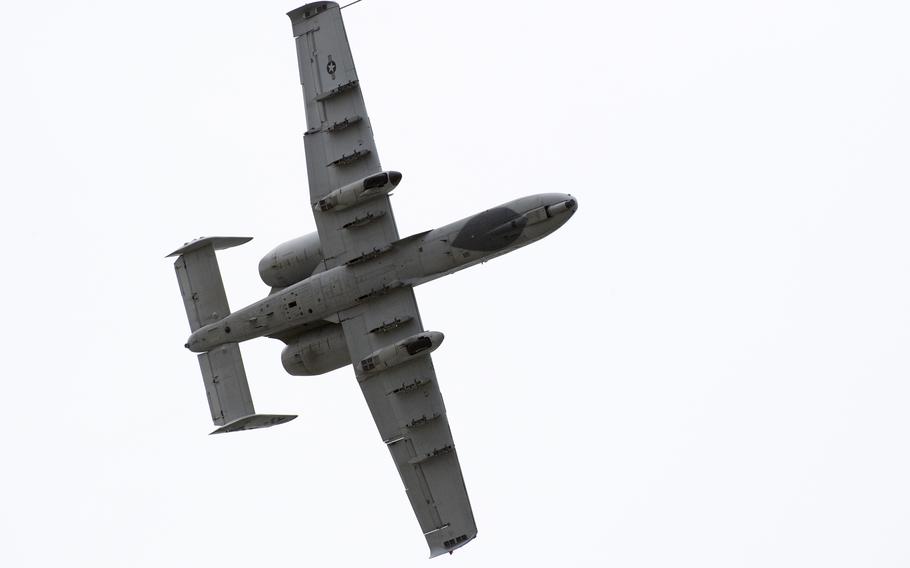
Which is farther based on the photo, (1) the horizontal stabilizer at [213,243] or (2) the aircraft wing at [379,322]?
(1) the horizontal stabilizer at [213,243]

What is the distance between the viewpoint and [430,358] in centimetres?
3784

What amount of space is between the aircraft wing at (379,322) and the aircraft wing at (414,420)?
3cm

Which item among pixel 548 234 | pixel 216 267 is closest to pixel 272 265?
pixel 216 267

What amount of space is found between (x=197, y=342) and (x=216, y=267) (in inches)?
87.6

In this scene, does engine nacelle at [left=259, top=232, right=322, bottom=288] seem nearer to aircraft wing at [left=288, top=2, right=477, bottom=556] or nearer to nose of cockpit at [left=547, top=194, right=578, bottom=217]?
aircraft wing at [left=288, top=2, right=477, bottom=556]

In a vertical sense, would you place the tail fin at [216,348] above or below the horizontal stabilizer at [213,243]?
below

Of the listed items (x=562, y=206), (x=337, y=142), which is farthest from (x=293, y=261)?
(x=562, y=206)

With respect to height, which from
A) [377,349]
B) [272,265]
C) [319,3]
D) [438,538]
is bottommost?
[438,538]

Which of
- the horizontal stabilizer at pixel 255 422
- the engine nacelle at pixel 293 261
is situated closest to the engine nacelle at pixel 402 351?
the horizontal stabilizer at pixel 255 422

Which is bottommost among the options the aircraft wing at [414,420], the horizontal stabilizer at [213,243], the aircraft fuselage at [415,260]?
the aircraft wing at [414,420]

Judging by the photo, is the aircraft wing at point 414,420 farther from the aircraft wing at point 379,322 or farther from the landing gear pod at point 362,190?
the landing gear pod at point 362,190

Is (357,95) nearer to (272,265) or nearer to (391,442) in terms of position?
(272,265)

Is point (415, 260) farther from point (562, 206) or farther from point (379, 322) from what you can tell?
point (562, 206)

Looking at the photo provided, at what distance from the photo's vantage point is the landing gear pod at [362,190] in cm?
3688
